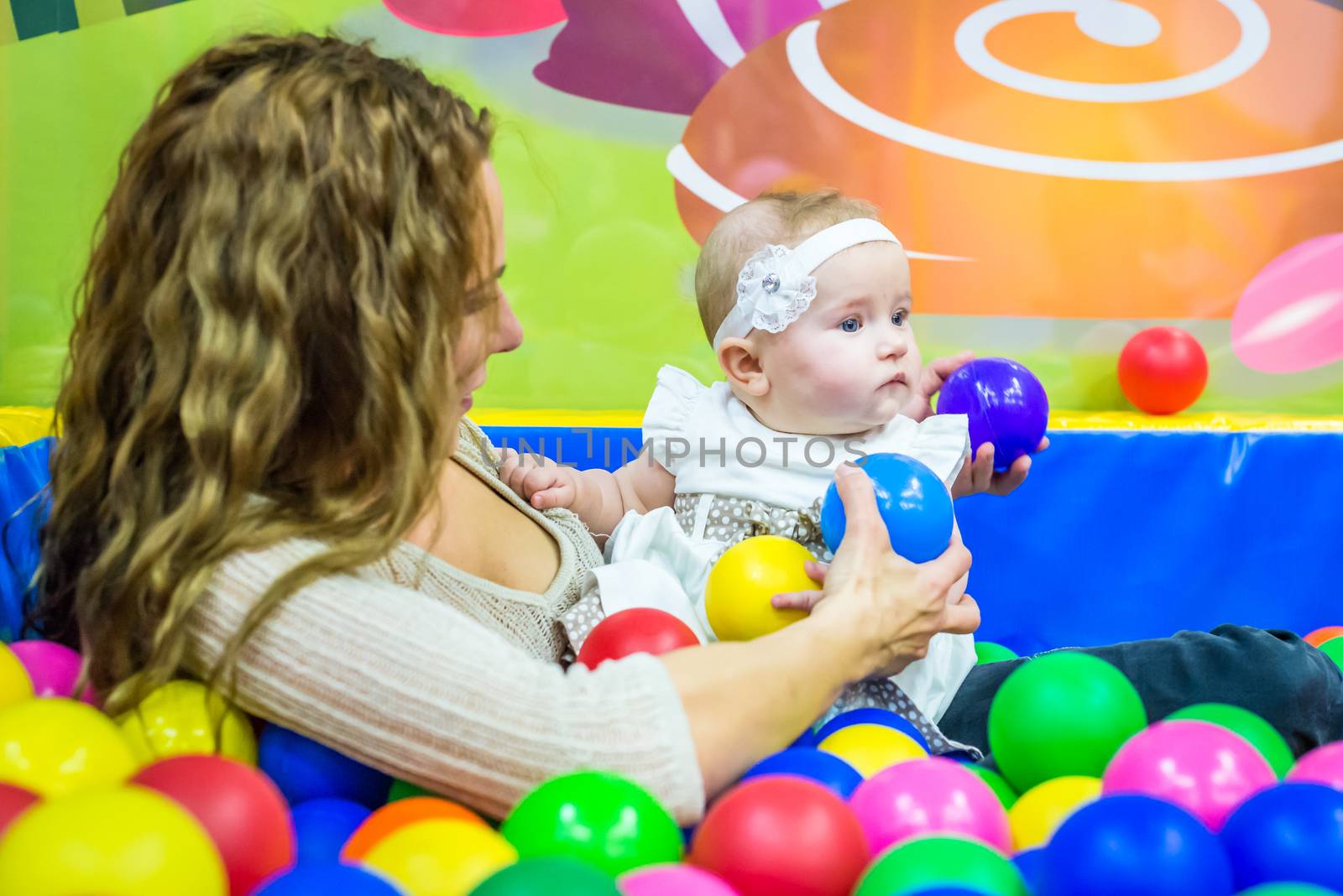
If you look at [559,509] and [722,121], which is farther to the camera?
[722,121]

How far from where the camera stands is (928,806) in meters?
0.84

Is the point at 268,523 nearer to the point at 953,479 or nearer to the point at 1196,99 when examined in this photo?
the point at 953,479

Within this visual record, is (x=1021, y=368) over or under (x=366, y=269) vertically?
under

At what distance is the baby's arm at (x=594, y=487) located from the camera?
1411 mm

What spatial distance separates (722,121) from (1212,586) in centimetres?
124

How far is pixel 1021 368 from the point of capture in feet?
4.98

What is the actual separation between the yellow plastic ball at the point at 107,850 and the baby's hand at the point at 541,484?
2.42 ft

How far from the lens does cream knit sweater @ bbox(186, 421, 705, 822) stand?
2.60 ft

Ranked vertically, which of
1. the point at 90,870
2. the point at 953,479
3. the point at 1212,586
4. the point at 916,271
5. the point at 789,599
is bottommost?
the point at 1212,586

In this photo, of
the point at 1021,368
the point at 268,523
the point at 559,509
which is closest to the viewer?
the point at 268,523

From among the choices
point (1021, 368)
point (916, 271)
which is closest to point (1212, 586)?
point (1021, 368)

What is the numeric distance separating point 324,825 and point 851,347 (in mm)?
795

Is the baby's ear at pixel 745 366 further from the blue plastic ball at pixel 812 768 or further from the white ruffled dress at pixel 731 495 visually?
the blue plastic ball at pixel 812 768

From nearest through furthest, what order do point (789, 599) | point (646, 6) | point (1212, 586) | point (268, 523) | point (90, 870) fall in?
point (90, 870), point (268, 523), point (789, 599), point (1212, 586), point (646, 6)
